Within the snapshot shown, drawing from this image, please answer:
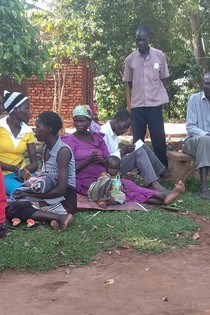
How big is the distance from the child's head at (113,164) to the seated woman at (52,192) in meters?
0.62

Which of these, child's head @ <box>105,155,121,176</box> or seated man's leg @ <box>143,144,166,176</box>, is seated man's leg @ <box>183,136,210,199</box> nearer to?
seated man's leg @ <box>143,144,166,176</box>

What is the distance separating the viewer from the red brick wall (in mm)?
14438

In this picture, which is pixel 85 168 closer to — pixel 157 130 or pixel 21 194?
pixel 21 194

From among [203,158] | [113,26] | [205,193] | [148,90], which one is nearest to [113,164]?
[203,158]

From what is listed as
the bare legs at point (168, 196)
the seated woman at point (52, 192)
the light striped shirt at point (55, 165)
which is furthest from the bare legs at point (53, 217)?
the bare legs at point (168, 196)

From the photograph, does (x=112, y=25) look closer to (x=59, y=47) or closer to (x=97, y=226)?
(x=59, y=47)

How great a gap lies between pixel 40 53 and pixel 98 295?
11.2ft

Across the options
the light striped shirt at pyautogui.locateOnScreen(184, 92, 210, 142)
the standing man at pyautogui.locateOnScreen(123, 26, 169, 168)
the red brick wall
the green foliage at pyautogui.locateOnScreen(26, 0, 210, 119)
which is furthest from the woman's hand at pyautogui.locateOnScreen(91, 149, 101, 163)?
the red brick wall

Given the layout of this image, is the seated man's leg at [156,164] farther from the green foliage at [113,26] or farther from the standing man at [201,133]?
the green foliage at [113,26]

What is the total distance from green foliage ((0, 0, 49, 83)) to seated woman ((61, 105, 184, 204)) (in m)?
0.87

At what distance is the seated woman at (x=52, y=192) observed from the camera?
15.6 ft

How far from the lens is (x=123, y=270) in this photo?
4.06 meters

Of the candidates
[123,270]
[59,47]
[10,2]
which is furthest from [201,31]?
[123,270]

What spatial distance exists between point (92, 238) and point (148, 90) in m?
2.90
